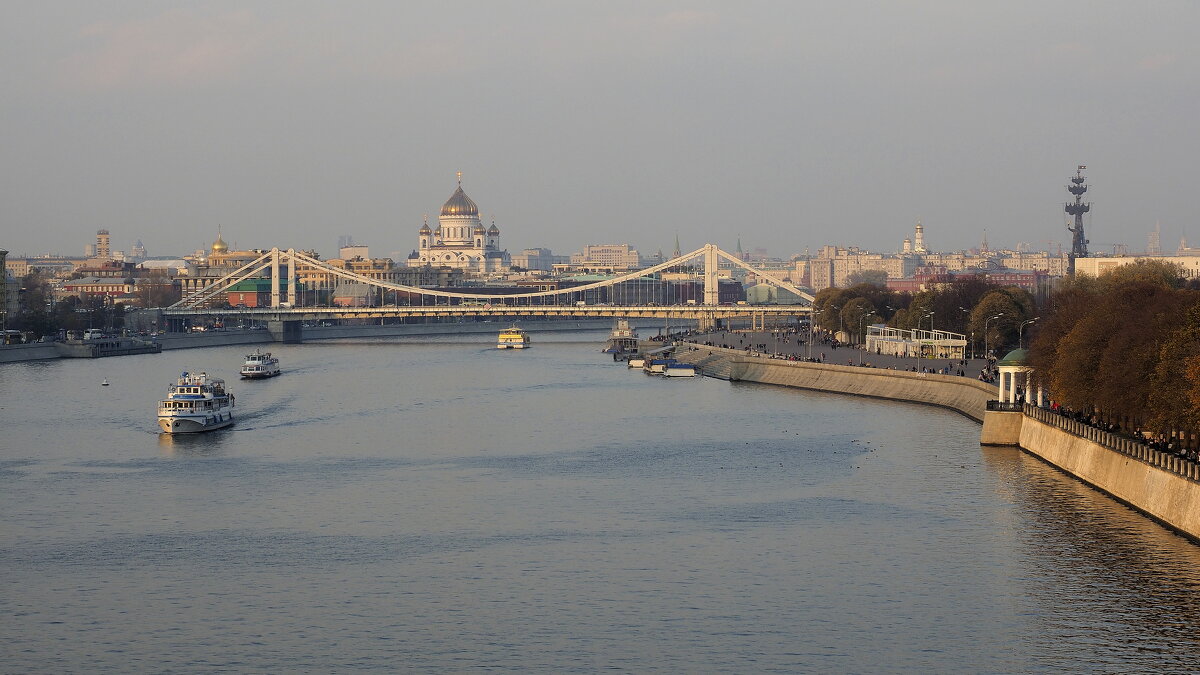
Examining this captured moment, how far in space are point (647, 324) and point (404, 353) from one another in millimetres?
50438

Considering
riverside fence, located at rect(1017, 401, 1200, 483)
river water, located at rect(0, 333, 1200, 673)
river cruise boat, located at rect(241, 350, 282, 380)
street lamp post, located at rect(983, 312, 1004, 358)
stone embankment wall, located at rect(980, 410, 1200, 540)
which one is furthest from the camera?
river cruise boat, located at rect(241, 350, 282, 380)

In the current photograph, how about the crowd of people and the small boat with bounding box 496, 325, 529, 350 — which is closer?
the crowd of people

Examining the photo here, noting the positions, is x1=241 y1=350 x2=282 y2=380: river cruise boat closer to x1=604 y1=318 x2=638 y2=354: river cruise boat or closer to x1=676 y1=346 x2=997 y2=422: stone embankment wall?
x1=676 y1=346 x2=997 y2=422: stone embankment wall

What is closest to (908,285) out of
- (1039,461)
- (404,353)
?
(404,353)

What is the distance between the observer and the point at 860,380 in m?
58.6

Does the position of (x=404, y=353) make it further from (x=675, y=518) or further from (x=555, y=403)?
(x=675, y=518)

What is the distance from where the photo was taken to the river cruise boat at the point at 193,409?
150ft

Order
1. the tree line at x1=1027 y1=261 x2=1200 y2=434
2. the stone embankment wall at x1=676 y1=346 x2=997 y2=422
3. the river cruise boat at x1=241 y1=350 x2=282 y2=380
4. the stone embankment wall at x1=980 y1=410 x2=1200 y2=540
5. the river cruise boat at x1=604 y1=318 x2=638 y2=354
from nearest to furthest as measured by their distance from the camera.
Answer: the stone embankment wall at x1=980 y1=410 x2=1200 y2=540 < the tree line at x1=1027 y1=261 x2=1200 y2=434 < the stone embankment wall at x1=676 y1=346 x2=997 y2=422 < the river cruise boat at x1=241 y1=350 x2=282 y2=380 < the river cruise boat at x1=604 y1=318 x2=638 y2=354

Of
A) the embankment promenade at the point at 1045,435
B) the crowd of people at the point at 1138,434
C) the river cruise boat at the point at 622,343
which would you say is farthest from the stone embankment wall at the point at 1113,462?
the river cruise boat at the point at 622,343

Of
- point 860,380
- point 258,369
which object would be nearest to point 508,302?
point 258,369

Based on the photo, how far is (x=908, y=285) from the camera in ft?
652

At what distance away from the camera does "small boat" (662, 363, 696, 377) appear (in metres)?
71.7

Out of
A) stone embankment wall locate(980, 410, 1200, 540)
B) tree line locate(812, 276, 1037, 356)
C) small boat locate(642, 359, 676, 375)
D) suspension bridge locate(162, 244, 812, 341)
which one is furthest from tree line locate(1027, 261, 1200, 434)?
suspension bridge locate(162, 244, 812, 341)

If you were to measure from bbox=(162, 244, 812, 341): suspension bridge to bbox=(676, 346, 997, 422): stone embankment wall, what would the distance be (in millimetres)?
26821
